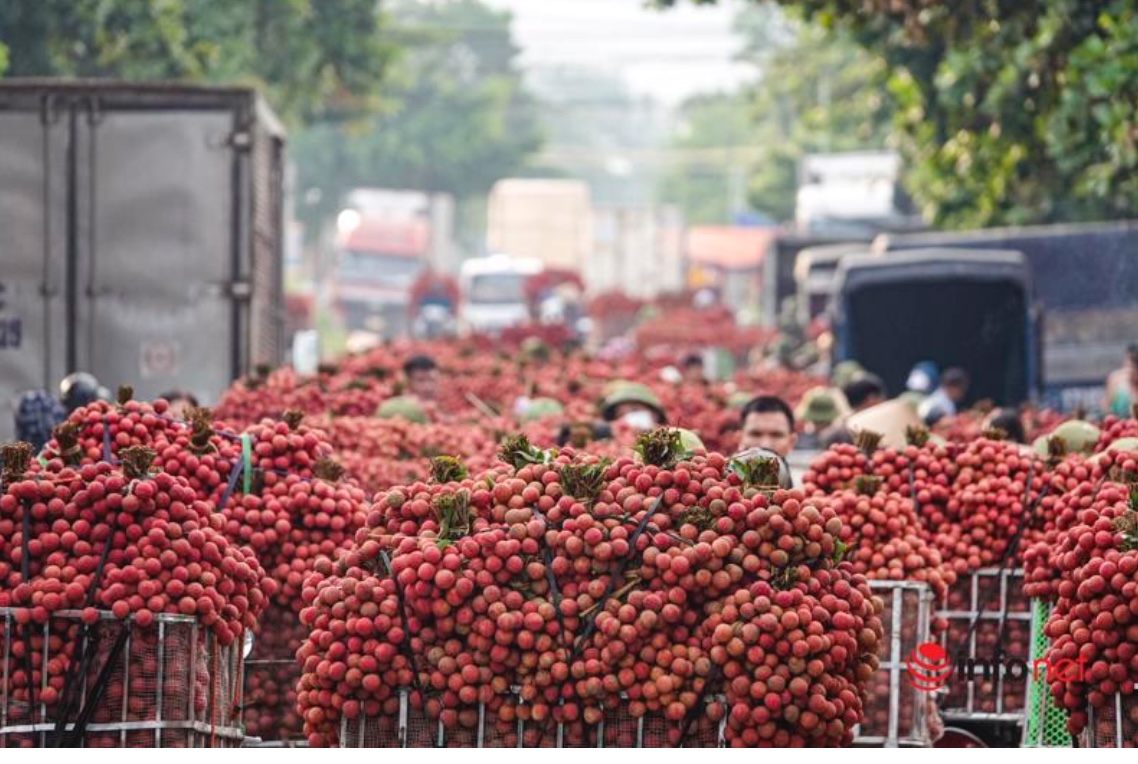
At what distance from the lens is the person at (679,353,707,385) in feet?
64.8

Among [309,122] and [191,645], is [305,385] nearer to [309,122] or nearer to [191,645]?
[191,645]

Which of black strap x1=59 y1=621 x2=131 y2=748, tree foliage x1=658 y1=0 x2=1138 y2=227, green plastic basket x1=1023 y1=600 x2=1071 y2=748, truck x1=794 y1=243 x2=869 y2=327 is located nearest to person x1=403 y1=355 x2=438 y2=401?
tree foliage x1=658 y1=0 x2=1138 y2=227

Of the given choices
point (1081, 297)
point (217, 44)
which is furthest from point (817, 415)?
point (217, 44)

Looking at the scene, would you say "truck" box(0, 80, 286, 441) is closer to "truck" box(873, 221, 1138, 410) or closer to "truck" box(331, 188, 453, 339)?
"truck" box(873, 221, 1138, 410)

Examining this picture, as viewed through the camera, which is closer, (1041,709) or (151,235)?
(1041,709)

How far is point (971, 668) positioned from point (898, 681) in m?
0.74

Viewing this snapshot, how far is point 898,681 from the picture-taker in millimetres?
7797

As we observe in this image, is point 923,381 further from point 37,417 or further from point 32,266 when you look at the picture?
point 37,417

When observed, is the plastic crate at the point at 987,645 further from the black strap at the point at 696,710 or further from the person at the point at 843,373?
the person at the point at 843,373

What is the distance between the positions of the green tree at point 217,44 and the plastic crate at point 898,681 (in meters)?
19.9

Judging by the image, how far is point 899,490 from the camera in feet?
28.8

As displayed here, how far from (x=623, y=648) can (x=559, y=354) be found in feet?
58.0
